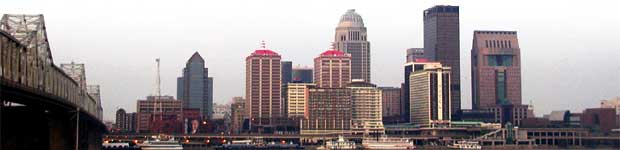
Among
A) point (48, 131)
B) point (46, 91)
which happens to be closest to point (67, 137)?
point (48, 131)

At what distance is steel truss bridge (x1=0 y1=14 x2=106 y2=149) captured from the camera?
60625 mm

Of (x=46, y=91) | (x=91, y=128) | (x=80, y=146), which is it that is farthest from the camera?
(x=91, y=128)

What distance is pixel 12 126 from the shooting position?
7538cm

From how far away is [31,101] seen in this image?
6506 centimetres

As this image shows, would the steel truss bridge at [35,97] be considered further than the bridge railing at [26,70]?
Yes

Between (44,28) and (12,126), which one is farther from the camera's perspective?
(44,28)

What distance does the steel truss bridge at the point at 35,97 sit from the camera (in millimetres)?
60625

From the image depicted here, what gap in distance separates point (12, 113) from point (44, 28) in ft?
33.5

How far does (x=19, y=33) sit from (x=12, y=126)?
650 cm

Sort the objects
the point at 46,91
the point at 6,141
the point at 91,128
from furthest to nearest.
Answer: the point at 91,128
the point at 6,141
the point at 46,91

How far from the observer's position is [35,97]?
62500mm

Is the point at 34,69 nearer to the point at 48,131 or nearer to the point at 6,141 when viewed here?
the point at 6,141

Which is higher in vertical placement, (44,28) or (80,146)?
(44,28)

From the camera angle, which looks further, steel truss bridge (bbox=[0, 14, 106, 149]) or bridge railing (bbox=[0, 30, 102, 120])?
steel truss bridge (bbox=[0, 14, 106, 149])
